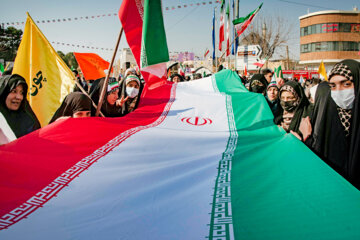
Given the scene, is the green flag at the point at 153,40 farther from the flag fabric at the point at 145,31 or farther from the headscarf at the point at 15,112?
the headscarf at the point at 15,112

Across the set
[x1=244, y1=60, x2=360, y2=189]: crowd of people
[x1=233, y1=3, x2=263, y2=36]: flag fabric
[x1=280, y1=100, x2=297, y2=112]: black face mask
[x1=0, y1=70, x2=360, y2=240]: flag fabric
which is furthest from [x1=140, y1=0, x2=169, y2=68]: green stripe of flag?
[x1=233, y1=3, x2=263, y2=36]: flag fabric

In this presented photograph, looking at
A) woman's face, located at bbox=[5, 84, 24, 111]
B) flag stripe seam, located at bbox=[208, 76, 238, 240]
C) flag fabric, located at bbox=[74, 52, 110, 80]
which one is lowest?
flag stripe seam, located at bbox=[208, 76, 238, 240]

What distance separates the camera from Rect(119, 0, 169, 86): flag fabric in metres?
2.81

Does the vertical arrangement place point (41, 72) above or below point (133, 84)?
above

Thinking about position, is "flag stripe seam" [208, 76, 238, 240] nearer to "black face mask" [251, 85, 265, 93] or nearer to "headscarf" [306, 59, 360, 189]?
"headscarf" [306, 59, 360, 189]

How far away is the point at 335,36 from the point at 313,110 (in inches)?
1872

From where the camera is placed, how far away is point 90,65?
6.07 meters

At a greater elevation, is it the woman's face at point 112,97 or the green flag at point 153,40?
the green flag at point 153,40

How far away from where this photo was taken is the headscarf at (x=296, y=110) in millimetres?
2822

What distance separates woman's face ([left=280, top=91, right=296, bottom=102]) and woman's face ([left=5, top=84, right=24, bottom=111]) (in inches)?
112

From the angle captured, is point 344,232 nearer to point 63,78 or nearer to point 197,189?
point 197,189

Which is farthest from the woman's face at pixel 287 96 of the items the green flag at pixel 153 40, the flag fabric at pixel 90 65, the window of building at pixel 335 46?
the window of building at pixel 335 46

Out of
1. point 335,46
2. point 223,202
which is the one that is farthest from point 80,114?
point 335,46

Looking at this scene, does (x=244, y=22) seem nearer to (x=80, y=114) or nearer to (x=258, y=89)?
(x=258, y=89)
